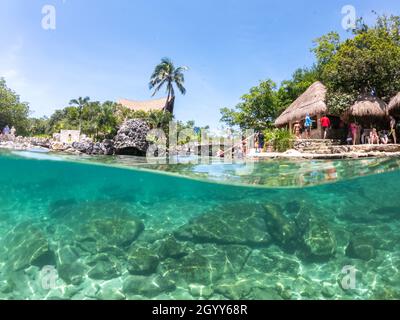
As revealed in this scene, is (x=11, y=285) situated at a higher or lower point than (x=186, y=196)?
lower

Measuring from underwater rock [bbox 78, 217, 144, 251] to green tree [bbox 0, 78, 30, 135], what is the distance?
47252mm

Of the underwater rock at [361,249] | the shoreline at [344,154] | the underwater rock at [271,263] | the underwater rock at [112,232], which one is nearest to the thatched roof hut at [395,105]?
the shoreline at [344,154]

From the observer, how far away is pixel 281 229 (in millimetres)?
11375

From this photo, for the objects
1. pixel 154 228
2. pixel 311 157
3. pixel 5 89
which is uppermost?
pixel 5 89

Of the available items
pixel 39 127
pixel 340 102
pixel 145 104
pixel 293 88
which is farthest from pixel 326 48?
pixel 39 127

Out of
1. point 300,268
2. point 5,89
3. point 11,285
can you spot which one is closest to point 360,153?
point 300,268

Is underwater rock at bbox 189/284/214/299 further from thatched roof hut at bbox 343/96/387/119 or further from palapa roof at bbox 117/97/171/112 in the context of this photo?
palapa roof at bbox 117/97/171/112

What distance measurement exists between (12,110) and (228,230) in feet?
169

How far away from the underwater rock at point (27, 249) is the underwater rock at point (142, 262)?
286cm

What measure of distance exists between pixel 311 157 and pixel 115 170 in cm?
1025

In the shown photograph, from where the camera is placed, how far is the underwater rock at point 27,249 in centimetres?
970

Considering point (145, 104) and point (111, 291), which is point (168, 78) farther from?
point (111, 291)
